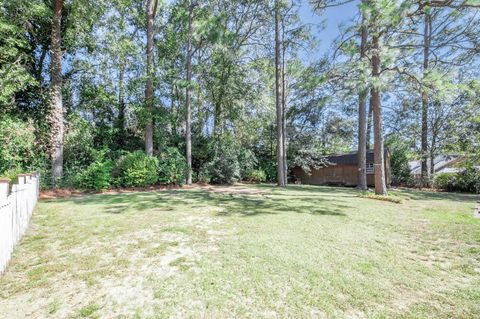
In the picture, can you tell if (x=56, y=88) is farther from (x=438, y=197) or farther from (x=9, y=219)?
(x=438, y=197)

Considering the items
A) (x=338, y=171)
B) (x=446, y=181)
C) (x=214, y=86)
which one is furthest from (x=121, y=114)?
(x=446, y=181)

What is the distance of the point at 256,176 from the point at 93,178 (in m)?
9.97

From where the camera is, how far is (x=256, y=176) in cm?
1620

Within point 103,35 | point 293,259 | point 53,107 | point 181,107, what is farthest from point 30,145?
point 293,259

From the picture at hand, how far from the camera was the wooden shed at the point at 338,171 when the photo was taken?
1572 cm

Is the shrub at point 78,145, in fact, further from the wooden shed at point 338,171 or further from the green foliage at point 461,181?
the green foliage at point 461,181

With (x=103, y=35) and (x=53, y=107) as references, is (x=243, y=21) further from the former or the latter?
(x=53, y=107)

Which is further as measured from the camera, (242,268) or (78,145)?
(78,145)

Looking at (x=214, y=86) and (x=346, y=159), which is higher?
(x=214, y=86)

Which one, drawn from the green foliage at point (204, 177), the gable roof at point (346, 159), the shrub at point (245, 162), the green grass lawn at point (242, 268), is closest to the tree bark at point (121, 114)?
the green foliage at point (204, 177)

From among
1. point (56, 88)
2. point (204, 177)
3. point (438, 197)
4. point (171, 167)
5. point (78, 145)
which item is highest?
point (56, 88)

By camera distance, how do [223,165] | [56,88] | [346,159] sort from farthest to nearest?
[346,159]
[223,165]
[56,88]

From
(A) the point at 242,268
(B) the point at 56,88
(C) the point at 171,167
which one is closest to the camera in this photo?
(A) the point at 242,268

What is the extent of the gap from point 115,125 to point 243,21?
9.71 m
